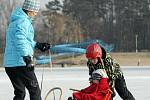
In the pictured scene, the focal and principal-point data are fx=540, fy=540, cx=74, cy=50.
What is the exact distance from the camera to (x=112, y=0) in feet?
262

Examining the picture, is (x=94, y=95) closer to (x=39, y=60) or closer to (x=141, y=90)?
(x=141, y=90)

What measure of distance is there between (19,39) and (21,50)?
0.47 ft

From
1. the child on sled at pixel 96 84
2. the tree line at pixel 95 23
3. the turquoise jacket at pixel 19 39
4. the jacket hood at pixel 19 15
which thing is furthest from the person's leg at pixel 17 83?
the tree line at pixel 95 23

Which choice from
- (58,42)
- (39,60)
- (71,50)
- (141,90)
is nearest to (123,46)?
(58,42)

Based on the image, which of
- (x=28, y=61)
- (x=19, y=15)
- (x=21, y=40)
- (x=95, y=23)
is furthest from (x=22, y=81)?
(x=95, y=23)

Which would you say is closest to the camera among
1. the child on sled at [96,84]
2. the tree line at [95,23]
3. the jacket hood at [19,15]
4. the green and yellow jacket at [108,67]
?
the child on sled at [96,84]

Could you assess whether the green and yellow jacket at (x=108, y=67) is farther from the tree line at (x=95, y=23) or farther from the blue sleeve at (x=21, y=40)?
the tree line at (x=95, y=23)

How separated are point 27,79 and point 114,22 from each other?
7367 cm

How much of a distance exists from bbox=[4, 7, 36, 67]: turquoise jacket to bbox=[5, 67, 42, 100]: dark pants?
0.30 ft

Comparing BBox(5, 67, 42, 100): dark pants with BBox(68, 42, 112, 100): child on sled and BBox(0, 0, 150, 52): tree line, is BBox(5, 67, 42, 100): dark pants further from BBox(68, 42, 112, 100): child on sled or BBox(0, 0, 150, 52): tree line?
BBox(0, 0, 150, 52): tree line

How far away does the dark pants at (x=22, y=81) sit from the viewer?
6996mm

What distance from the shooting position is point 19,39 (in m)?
6.88

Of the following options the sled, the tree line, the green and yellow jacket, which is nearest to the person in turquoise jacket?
the sled

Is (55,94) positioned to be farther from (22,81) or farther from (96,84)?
(96,84)
